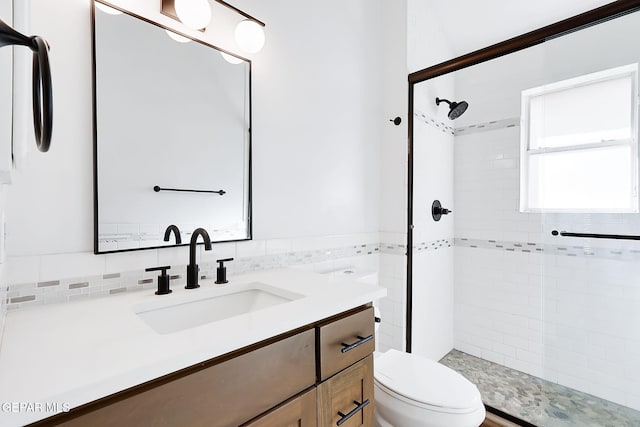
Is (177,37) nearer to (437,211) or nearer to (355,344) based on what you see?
(355,344)

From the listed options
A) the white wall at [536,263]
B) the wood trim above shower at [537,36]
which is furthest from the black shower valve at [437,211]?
the wood trim above shower at [537,36]

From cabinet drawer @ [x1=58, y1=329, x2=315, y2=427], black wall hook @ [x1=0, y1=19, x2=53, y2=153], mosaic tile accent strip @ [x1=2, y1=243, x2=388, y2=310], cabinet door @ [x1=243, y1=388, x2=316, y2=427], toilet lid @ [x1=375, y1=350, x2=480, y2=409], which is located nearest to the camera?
black wall hook @ [x1=0, y1=19, x2=53, y2=153]

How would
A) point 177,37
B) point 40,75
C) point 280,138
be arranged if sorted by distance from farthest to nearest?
point 280,138, point 177,37, point 40,75

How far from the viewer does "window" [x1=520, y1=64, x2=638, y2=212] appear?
1.76 meters

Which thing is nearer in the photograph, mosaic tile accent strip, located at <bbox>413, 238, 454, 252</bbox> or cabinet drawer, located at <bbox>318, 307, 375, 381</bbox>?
cabinet drawer, located at <bbox>318, 307, 375, 381</bbox>

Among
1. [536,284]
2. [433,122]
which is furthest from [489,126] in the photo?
[536,284]

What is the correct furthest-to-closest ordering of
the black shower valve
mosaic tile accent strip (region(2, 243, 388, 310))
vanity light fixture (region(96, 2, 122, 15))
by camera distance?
the black shower valve
vanity light fixture (region(96, 2, 122, 15))
mosaic tile accent strip (region(2, 243, 388, 310))

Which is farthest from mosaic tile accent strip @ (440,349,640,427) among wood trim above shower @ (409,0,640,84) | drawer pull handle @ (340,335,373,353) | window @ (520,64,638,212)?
wood trim above shower @ (409,0,640,84)

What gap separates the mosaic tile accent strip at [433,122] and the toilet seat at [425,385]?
58.9 inches

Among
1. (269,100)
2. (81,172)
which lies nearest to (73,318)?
(81,172)

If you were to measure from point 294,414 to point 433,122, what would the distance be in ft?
6.97

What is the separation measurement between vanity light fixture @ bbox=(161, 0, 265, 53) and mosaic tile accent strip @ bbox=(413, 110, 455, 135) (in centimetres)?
117

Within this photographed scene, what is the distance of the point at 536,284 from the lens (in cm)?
223

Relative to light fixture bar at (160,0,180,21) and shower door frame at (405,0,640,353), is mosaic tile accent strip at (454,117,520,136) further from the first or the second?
light fixture bar at (160,0,180,21)
